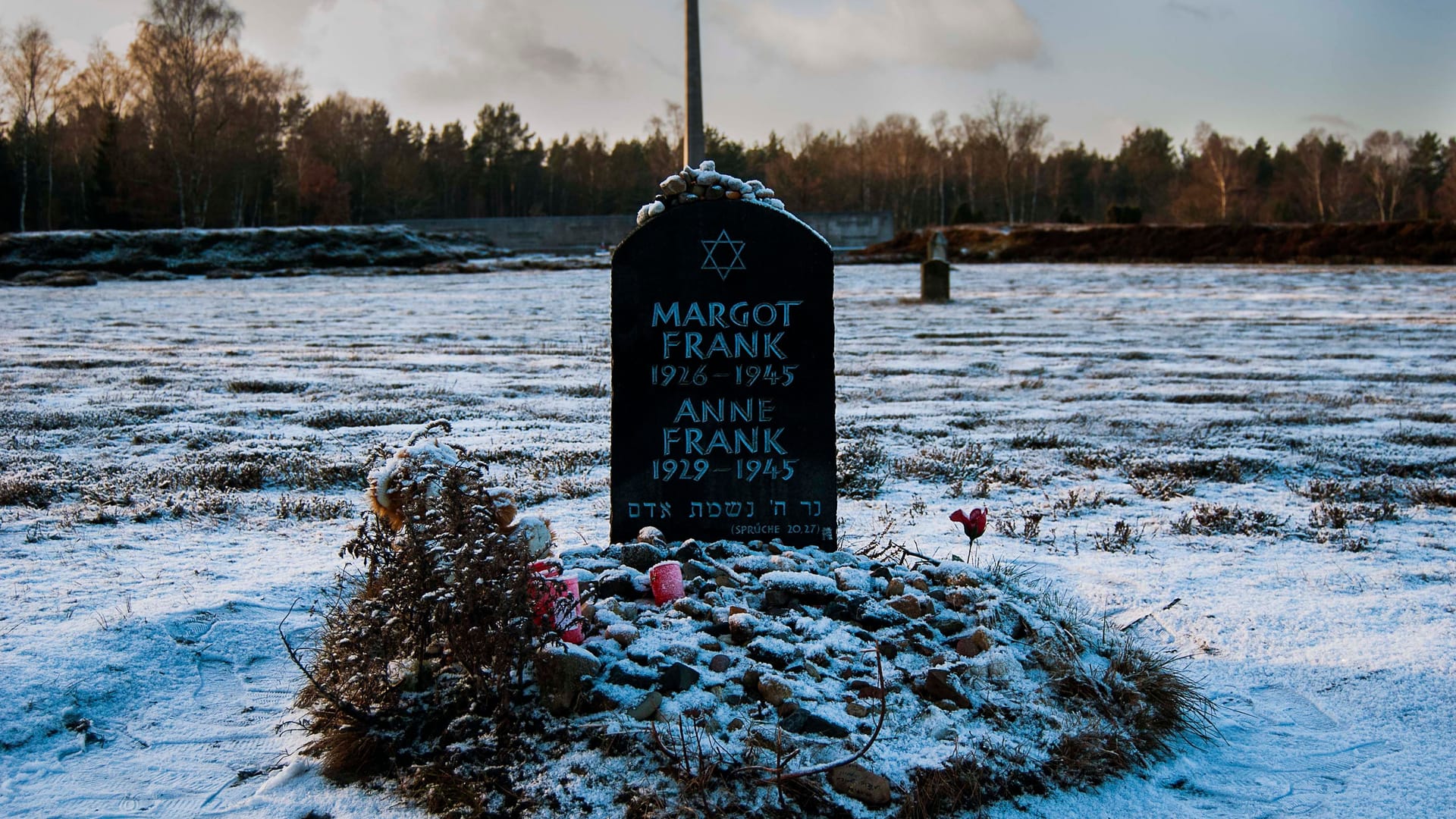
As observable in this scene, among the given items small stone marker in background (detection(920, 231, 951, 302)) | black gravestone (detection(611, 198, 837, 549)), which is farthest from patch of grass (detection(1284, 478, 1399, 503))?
small stone marker in background (detection(920, 231, 951, 302))

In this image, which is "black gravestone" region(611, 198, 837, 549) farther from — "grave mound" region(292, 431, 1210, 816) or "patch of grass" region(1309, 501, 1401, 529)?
"patch of grass" region(1309, 501, 1401, 529)

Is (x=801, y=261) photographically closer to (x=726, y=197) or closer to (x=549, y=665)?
(x=726, y=197)

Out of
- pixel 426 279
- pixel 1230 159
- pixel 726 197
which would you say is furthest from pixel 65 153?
pixel 1230 159

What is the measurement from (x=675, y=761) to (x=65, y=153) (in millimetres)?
70476

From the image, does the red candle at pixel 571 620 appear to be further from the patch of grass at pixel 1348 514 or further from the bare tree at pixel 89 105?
the bare tree at pixel 89 105

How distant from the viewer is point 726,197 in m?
4.38

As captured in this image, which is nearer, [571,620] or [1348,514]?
[571,620]

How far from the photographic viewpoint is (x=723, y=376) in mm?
4328

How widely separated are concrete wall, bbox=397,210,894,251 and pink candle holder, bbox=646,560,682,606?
47674 millimetres

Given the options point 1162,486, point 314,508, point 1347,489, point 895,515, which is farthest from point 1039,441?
point 314,508

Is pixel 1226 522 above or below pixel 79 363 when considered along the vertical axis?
below

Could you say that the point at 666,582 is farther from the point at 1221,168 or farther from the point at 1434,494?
the point at 1221,168

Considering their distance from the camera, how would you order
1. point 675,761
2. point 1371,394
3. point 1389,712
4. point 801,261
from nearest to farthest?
point 675,761, point 1389,712, point 801,261, point 1371,394

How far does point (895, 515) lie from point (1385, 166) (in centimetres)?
8104
